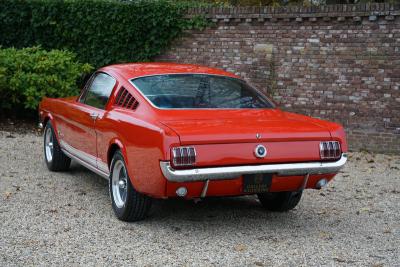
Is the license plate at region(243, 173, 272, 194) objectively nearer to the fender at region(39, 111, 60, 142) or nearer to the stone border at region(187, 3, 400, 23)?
the fender at region(39, 111, 60, 142)

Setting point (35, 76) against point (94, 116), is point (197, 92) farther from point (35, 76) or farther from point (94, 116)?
point (35, 76)

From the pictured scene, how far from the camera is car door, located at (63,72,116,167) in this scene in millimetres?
6648

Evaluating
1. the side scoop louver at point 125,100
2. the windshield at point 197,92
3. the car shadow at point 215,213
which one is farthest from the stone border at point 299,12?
the side scoop louver at point 125,100

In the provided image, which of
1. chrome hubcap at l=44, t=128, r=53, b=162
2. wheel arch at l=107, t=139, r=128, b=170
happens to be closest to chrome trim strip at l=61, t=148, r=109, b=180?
wheel arch at l=107, t=139, r=128, b=170

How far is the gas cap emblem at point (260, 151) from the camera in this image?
5207 millimetres

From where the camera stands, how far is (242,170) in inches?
203

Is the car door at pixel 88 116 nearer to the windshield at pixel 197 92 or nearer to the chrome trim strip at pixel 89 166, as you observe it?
the chrome trim strip at pixel 89 166

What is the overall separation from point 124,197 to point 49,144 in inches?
115

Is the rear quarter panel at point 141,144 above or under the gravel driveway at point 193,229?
above

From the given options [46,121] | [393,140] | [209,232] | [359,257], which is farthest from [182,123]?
[393,140]

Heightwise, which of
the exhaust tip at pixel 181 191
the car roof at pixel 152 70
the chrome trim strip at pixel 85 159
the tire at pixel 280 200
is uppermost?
the car roof at pixel 152 70

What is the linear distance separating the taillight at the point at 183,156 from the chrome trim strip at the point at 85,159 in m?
1.50

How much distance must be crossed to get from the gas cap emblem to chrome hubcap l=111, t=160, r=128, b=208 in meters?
1.44

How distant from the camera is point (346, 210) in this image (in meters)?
6.79
